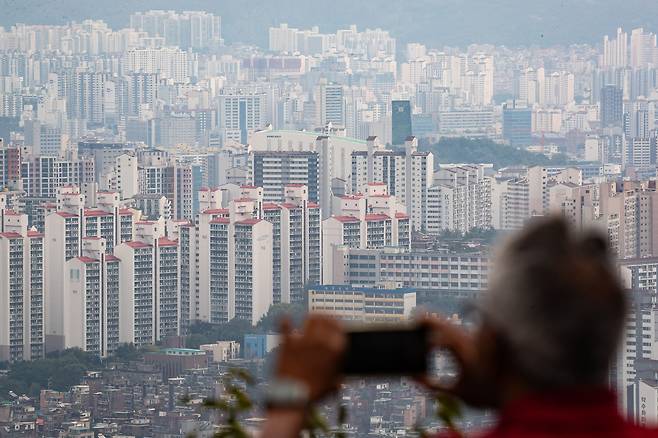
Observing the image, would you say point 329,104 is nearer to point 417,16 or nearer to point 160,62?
point 160,62

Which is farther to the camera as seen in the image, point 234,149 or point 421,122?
point 421,122

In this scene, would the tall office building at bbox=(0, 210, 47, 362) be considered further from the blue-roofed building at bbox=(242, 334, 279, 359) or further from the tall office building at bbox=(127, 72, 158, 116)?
the tall office building at bbox=(127, 72, 158, 116)

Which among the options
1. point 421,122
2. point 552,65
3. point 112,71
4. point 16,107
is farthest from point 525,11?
point 16,107

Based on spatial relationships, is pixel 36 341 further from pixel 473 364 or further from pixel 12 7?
pixel 473 364

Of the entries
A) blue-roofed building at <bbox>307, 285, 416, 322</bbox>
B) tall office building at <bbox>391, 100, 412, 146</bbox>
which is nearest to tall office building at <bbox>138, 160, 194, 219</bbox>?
blue-roofed building at <bbox>307, 285, 416, 322</bbox>

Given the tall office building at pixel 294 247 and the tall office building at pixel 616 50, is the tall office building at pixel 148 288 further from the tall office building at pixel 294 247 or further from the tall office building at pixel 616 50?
the tall office building at pixel 616 50

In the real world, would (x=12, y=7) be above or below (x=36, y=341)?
above

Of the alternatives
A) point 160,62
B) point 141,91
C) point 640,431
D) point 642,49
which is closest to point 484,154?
point 642,49

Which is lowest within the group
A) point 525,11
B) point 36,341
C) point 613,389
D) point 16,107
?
point 36,341
